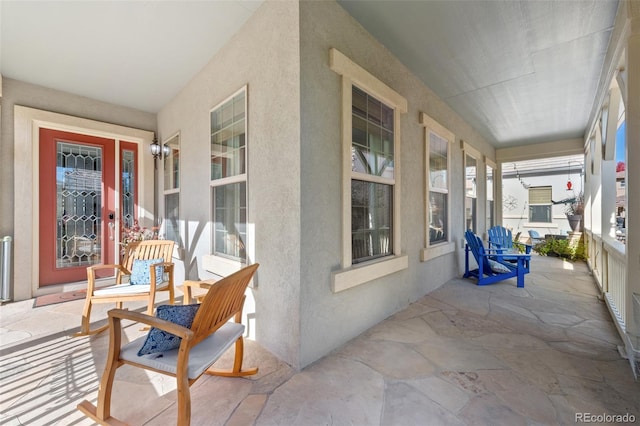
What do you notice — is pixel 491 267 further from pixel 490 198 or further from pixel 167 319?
pixel 167 319

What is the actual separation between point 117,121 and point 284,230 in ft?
13.8

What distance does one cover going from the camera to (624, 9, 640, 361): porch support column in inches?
80.8

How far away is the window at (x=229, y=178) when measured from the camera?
271cm

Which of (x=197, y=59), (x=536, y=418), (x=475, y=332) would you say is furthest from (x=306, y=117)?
(x=475, y=332)

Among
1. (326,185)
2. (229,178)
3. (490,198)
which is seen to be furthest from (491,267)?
(229,178)

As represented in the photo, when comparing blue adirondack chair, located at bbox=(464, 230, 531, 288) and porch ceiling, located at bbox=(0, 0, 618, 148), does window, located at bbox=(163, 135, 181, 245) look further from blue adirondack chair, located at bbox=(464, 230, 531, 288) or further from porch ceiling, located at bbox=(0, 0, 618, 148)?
blue adirondack chair, located at bbox=(464, 230, 531, 288)

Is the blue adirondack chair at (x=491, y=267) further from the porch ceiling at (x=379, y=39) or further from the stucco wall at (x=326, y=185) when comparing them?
the porch ceiling at (x=379, y=39)

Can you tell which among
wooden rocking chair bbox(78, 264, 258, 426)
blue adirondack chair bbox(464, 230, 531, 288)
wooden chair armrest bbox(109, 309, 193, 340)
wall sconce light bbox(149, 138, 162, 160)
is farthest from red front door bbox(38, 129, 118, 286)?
blue adirondack chair bbox(464, 230, 531, 288)

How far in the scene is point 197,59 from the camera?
3186 millimetres

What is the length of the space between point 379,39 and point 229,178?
7.10 ft

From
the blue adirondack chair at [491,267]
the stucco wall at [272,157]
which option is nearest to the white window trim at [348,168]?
the stucco wall at [272,157]

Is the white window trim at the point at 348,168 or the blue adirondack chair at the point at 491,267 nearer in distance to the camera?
the white window trim at the point at 348,168

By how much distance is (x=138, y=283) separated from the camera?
112 inches

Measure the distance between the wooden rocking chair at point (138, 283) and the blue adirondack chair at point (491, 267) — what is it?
461 centimetres
